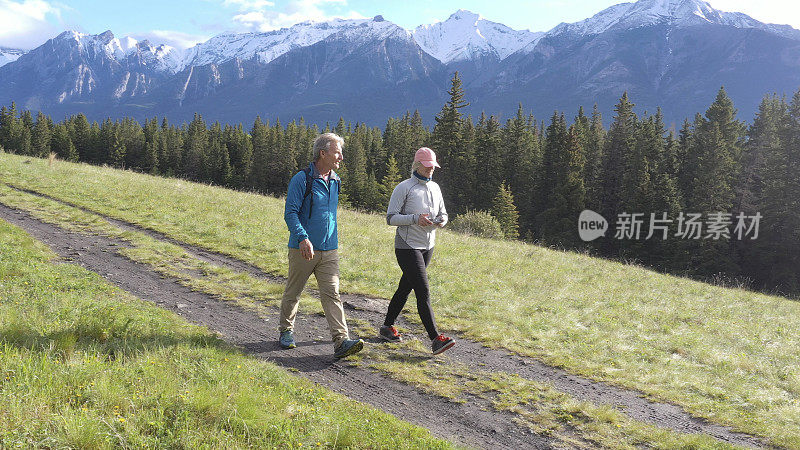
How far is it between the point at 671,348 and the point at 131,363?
878 cm

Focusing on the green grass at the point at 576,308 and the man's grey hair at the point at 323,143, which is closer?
the man's grey hair at the point at 323,143

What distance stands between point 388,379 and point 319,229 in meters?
2.19

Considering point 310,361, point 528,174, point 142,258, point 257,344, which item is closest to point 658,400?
point 310,361

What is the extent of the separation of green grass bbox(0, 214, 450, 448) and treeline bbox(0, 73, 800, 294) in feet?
137

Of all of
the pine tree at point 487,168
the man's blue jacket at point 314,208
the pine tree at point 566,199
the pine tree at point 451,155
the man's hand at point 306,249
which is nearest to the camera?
the man's hand at point 306,249

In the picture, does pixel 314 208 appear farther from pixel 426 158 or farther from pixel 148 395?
pixel 148 395

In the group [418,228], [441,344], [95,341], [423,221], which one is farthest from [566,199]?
[95,341]

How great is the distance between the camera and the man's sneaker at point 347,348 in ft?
19.7

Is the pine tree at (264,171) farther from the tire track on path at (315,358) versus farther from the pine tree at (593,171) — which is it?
the tire track on path at (315,358)

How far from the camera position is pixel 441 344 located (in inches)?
257

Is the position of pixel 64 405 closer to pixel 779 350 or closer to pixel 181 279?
pixel 181 279

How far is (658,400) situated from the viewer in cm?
599

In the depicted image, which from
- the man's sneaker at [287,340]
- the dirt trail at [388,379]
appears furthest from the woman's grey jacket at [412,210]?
the man's sneaker at [287,340]

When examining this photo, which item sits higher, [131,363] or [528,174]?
[528,174]
